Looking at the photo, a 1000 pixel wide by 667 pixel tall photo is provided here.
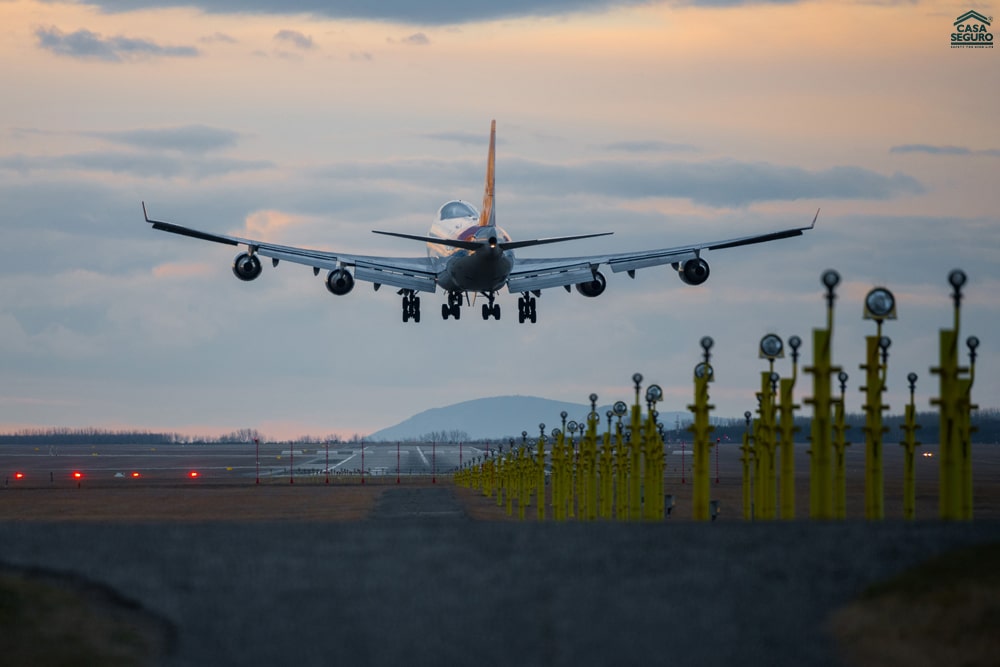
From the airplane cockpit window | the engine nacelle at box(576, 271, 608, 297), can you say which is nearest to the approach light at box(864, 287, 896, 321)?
the engine nacelle at box(576, 271, 608, 297)

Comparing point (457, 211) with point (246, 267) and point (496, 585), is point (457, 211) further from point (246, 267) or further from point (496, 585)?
point (496, 585)

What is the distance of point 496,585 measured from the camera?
1833cm

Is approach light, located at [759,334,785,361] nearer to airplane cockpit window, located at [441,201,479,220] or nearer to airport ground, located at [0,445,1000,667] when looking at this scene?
airport ground, located at [0,445,1000,667]

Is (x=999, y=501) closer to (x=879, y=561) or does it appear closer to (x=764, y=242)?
(x=764, y=242)

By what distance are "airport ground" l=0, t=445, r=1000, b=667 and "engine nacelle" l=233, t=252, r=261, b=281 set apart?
161 feet

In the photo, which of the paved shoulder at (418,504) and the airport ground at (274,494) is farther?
the airport ground at (274,494)

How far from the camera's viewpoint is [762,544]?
19.4 m

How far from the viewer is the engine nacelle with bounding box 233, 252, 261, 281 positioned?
237 ft

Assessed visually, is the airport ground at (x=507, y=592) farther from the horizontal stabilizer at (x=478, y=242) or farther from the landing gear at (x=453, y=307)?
the landing gear at (x=453, y=307)

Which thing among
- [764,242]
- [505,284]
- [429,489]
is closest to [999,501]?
[764,242]

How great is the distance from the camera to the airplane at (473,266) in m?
73.7

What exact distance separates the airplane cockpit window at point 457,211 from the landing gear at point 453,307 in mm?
7112

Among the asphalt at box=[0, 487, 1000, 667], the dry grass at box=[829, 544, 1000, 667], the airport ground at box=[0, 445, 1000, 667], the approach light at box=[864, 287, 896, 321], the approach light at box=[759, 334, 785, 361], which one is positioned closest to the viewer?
the dry grass at box=[829, 544, 1000, 667]

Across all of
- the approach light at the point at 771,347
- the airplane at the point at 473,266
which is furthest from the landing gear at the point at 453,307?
the approach light at the point at 771,347
